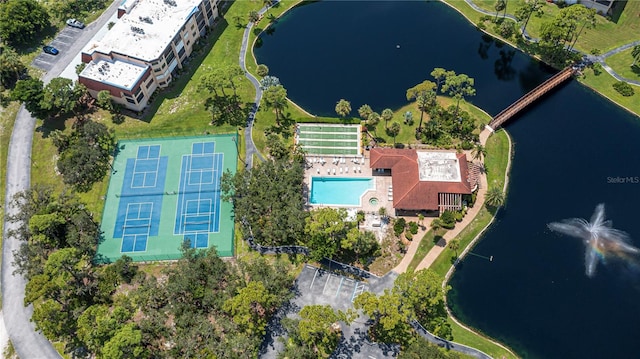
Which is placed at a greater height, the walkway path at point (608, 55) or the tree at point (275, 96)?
the walkway path at point (608, 55)

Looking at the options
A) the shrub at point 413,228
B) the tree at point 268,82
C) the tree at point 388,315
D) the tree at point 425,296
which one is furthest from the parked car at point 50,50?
the tree at point 425,296

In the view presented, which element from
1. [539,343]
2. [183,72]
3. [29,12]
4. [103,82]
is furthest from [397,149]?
[29,12]

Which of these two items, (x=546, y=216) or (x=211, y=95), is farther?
(x=211, y=95)

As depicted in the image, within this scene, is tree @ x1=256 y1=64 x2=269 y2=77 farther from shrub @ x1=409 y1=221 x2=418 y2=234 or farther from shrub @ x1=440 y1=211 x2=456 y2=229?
shrub @ x1=440 y1=211 x2=456 y2=229

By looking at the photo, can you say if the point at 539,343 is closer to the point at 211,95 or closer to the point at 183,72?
the point at 211,95

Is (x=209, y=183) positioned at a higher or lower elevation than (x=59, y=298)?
higher

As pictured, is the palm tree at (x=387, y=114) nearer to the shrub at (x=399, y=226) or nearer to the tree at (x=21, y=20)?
the shrub at (x=399, y=226)
